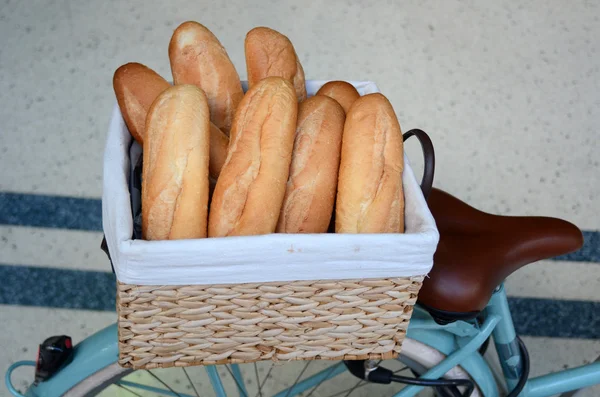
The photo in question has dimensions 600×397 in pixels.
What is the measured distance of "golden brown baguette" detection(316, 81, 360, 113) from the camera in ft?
2.87

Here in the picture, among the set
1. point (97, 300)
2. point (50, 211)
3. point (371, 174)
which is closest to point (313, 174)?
point (371, 174)

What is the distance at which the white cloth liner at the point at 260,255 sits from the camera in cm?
64

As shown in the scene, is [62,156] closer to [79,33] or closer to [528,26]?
[79,33]

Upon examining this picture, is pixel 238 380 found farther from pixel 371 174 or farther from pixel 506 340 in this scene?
pixel 371 174

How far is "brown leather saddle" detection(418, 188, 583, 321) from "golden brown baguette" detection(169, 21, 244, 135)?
1.35ft

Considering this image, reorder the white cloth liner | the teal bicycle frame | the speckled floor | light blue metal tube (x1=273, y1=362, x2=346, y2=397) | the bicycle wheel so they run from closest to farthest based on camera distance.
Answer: the white cloth liner < the teal bicycle frame < light blue metal tube (x1=273, y1=362, x2=346, y2=397) < the bicycle wheel < the speckled floor

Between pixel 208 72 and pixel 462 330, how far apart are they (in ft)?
2.01

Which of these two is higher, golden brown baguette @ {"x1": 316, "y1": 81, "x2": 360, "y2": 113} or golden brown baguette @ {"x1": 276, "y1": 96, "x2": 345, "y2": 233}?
golden brown baguette @ {"x1": 316, "y1": 81, "x2": 360, "y2": 113}

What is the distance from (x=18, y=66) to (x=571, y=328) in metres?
A: 2.09

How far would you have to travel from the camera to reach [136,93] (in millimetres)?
848

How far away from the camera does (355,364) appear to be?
3.47 ft

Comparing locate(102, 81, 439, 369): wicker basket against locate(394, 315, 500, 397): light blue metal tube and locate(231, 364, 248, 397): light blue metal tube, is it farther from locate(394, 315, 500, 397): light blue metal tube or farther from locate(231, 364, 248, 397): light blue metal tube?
locate(231, 364, 248, 397): light blue metal tube

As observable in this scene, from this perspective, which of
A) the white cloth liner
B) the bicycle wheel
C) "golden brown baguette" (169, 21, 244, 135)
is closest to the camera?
the white cloth liner

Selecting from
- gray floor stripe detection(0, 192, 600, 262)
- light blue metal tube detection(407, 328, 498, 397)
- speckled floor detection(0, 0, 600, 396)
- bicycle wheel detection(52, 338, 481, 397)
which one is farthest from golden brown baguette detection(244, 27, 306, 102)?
gray floor stripe detection(0, 192, 600, 262)
